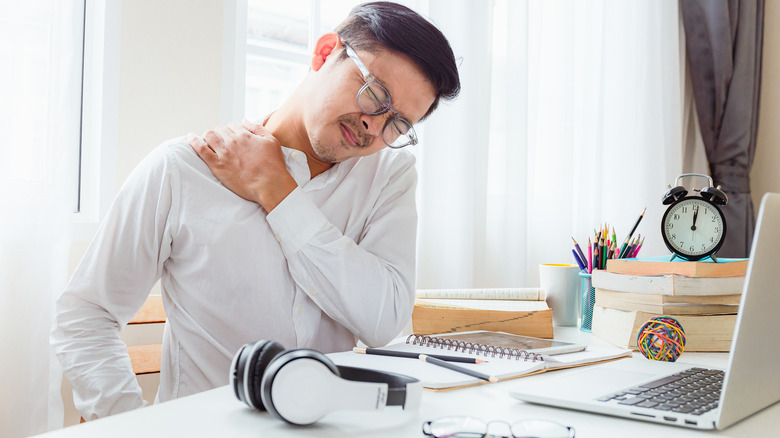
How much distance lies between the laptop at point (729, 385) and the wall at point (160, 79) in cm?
132

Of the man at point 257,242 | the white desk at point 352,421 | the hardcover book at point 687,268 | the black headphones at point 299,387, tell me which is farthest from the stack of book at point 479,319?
the black headphones at point 299,387

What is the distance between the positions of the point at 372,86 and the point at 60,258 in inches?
37.0

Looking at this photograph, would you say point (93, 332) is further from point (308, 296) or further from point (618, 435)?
point (618, 435)

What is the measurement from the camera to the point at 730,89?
3025 mm

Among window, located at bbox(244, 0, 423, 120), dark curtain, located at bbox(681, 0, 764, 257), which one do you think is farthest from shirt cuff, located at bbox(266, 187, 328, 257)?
dark curtain, located at bbox(681, 0, 764, 257)

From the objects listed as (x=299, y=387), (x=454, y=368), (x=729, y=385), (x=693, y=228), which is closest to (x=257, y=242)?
(x=454, y=368)

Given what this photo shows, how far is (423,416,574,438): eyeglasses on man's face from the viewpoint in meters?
0.55

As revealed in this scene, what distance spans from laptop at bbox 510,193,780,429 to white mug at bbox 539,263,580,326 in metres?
0.58

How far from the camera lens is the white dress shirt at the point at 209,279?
3.43ft

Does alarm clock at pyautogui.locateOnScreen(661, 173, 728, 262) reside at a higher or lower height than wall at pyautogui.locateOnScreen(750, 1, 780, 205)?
lower

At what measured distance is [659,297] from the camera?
1.14 m

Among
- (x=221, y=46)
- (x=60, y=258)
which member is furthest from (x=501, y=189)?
(x=60, y=258)

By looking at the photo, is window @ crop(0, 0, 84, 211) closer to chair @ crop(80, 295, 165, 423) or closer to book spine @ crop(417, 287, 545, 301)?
chair @ crop(80, 295, 165, 423)

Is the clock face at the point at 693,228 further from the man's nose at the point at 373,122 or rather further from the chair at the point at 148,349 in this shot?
the chair at the point at 148,349
